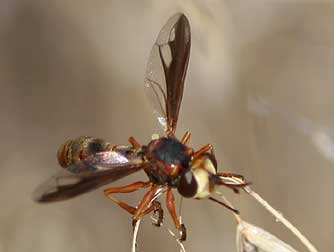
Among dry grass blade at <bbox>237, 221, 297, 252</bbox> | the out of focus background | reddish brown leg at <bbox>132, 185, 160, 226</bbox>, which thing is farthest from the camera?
the out of focus background

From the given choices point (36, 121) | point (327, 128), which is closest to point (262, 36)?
point (327, 128)

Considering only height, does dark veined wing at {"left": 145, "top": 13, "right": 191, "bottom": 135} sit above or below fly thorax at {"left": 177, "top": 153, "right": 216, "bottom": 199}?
above

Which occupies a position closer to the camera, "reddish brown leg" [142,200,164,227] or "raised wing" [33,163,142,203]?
"raised wing" [33,163,142,203]

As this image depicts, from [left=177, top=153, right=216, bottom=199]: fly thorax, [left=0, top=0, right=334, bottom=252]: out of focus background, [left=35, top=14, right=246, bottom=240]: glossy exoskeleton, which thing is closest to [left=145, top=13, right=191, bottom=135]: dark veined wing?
[left=35, top=14, right=246, bottom=240]: glossy exoskeleton

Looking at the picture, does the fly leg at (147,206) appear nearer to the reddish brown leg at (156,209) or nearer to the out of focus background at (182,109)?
the reddish brown leg at (156,209)

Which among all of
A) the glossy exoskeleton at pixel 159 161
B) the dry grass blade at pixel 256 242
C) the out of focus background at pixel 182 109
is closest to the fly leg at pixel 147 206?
the glossy exoskeleton at pixel 159 161

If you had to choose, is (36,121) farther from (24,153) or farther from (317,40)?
(317,40)

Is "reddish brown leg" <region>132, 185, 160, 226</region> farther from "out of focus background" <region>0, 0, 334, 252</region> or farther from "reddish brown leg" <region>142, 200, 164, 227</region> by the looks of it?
"out of focus background" <region>0, 0, 334, 252</region>

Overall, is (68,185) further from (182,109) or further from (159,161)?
(182,109)
